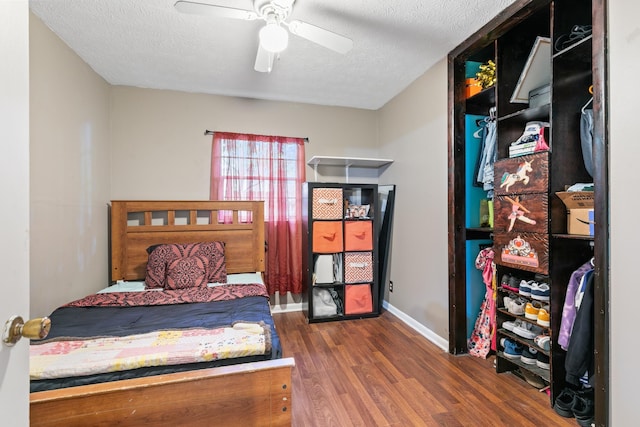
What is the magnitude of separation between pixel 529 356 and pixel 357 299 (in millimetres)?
1594

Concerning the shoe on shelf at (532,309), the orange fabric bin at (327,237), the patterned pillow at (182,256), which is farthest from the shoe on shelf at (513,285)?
the patterned pillow at (182,256)

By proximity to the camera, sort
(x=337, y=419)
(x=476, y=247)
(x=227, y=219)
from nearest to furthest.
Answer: (x=337, y=419)
(x=476, y=247)
(x=227, y=219)

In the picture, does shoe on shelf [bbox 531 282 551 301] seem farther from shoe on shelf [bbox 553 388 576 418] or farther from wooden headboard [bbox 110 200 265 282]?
wooden headboard [bbox 110 200 265 282]

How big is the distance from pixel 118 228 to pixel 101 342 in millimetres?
1671

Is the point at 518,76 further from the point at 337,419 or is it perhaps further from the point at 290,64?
the point at 337,419

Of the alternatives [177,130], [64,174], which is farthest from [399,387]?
[177,130]

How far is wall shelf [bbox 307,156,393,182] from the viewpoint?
3.24 m

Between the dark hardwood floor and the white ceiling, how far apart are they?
2.44 m

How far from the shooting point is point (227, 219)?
3168 mm

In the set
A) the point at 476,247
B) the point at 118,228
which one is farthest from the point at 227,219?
the point at 476,247

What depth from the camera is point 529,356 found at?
201 centimetres

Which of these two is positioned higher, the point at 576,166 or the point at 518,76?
the point at 518,76

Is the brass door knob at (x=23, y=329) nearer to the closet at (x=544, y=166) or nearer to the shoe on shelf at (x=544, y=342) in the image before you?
the closet at (x=544, y=166)

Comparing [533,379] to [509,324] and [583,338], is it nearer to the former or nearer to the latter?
[509,324]
